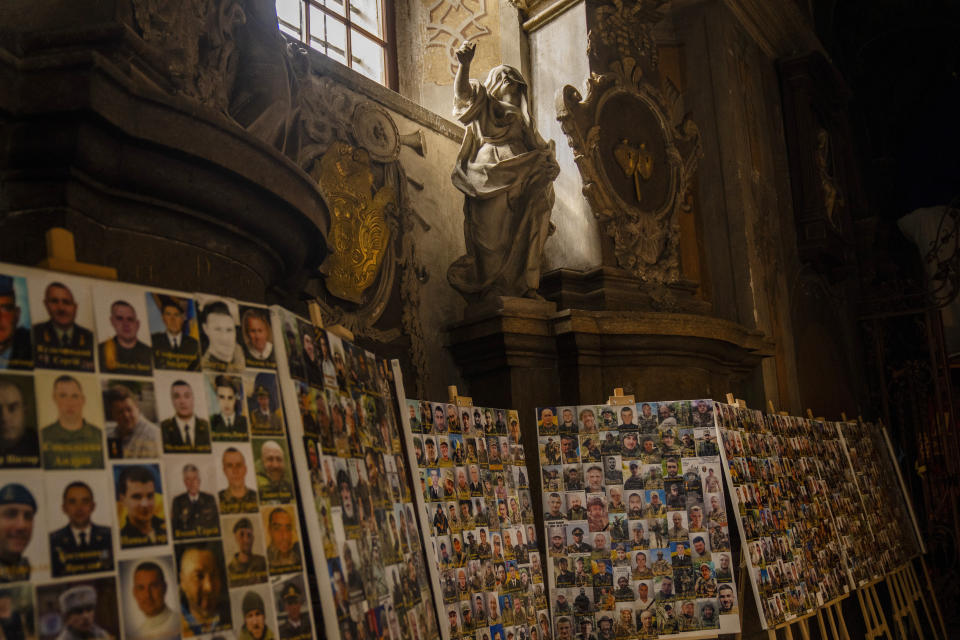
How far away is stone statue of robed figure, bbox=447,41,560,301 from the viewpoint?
5.92 meters

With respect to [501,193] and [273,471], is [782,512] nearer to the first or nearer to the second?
[501,193]

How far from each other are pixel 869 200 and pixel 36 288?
39.4 feet

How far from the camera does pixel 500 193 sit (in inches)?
233

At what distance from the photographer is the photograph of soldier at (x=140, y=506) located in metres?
1.64

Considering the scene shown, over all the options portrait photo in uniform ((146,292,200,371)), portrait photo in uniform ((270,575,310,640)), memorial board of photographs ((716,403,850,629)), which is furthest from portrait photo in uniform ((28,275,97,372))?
memorial board of photographs ((716,403,850,629))

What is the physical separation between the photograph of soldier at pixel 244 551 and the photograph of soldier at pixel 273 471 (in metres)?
0.09

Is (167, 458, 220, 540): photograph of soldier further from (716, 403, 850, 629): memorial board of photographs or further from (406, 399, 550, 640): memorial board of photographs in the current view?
(716, 403, 850, 629): memorial board of photographs

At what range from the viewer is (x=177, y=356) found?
184 cm

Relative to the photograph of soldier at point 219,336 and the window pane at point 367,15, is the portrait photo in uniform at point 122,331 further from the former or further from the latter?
the window pane at point 367,15

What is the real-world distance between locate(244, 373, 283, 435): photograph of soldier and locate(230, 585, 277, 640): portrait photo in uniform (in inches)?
13.4

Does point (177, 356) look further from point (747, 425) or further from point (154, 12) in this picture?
point (747, 425)

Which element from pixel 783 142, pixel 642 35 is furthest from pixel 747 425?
pixel 783 142

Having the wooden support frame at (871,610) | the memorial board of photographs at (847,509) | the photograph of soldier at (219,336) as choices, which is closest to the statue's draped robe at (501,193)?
the memorial board of photographs at (847,509)

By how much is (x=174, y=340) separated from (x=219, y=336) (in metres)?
0.13
